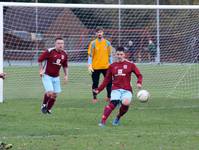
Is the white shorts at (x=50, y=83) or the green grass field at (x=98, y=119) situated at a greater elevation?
the white shorts at (x=50, y=83)

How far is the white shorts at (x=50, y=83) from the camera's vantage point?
573 inches

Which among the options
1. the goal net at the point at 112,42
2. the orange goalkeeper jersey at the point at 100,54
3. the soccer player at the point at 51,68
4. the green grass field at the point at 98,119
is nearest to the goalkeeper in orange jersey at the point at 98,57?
the orange goalkeeper jersey at the point at 100,54

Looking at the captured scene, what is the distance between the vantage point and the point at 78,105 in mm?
16391

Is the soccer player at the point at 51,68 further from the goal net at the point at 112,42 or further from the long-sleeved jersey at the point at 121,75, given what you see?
the goal net at the point at 112,42

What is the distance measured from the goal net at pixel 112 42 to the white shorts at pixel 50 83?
447cm

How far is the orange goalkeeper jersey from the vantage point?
17.1 metres

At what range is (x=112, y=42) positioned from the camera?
1038 inches

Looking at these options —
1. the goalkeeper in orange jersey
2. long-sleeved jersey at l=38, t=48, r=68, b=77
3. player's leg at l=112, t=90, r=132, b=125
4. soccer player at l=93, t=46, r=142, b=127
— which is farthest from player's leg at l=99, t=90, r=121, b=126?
the goalkeeper in orange jersey

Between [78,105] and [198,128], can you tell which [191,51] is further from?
[198,128]

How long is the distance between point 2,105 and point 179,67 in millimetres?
8938

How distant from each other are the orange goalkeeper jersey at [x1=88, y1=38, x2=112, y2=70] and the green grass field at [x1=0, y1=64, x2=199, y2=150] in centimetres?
102

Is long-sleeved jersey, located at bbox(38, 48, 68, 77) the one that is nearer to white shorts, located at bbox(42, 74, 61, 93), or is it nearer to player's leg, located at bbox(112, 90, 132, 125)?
white shorts, located at bbox(42, 74, 61, 93)

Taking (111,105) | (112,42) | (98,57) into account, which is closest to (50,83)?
(111,105)

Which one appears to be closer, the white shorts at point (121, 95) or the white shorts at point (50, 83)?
the white shorts at point (121, 95)
